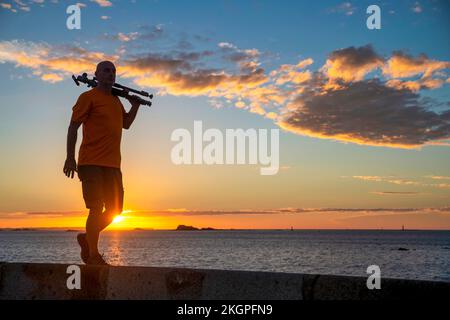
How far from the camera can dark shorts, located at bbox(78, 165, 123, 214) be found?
17.1ft

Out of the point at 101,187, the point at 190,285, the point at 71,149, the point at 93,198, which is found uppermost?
A: the point at 71,149

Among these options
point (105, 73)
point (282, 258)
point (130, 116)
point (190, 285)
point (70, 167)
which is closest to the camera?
point (190, 285)

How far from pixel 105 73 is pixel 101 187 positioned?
1.33 metres

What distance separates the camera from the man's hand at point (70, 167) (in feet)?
17.0

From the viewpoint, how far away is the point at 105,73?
556 cm

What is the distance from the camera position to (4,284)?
458 centimetres

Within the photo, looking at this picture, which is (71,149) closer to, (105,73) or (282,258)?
(105,73)

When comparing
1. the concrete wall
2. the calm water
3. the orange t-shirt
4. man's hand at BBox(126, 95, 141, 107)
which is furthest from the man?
the calm water

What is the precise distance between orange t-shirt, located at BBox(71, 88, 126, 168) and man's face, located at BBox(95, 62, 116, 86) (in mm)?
148

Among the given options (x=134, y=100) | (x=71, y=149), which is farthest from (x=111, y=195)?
(x=134, y=100)

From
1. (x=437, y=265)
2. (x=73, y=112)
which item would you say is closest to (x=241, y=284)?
(x=73, y=112)

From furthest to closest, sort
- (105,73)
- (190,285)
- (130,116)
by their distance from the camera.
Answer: (130,116), (105,73), (190,285)

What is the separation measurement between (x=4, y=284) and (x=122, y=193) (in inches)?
61.5

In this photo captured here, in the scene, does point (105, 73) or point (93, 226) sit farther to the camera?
point (105, 73)
